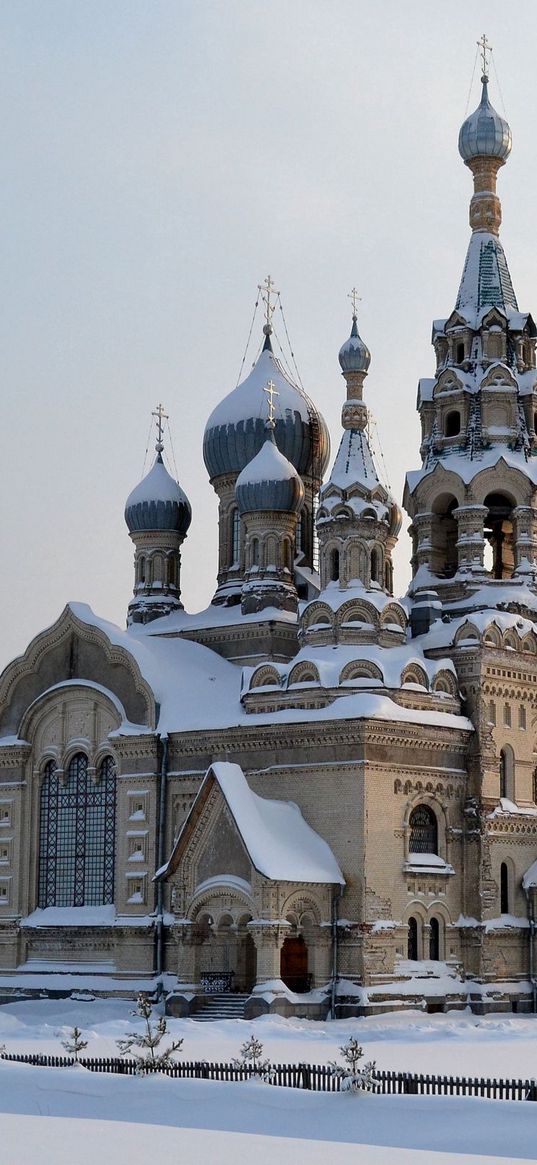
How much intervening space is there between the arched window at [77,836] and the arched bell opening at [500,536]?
30.3 ft

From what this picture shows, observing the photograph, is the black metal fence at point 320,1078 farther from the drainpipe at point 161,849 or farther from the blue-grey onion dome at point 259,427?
the blue-grey onion dome at point 259,427

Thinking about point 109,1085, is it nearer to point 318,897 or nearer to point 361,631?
point 318,897

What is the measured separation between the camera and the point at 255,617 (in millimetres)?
40125

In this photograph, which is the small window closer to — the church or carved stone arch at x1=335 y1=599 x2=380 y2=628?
the church

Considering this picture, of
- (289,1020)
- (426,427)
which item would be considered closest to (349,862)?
(289,1020)

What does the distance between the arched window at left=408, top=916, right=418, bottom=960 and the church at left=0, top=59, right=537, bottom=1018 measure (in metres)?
Result: 0.04

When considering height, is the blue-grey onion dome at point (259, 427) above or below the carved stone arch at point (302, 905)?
above

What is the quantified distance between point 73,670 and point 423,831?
8.71 metres

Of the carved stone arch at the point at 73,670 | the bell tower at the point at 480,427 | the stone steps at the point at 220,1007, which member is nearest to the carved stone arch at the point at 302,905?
the stone steps at the point at 220,1007

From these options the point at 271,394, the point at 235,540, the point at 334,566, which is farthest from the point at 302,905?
the point at 271,394

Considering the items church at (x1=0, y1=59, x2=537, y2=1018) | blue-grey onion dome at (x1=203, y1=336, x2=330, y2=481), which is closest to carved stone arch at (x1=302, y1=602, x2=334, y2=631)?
church at (x1=0, y1=59, x2=537, y2=1018)

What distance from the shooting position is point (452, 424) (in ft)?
132

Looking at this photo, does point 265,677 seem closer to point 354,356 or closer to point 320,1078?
point 354,356

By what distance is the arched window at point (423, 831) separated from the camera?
34969 mm
